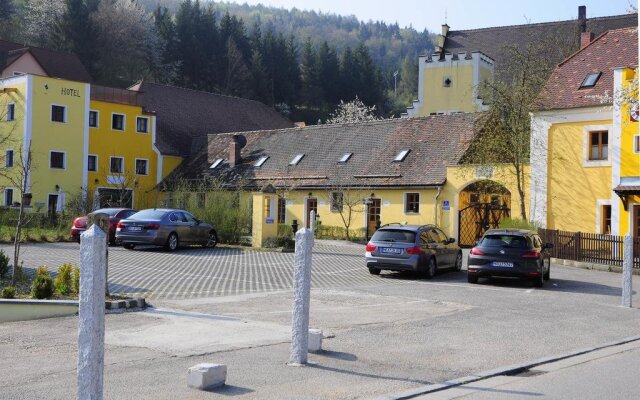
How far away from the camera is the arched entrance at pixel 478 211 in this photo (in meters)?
37.0

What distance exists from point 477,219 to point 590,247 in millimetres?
10772

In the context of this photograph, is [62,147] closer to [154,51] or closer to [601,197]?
[601,197]

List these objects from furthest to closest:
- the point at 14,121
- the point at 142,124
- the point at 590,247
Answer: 1. the point at 142,124
2. the point at 14,121
3. the point at 590,247

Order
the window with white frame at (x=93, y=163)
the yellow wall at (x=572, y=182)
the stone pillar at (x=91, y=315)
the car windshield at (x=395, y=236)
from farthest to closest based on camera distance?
the window with white frame at (x=93, y=163) → the yellow wall at (x=572, y=182) → the car windshield at (x=395, y=236) → the stone pillar at (x=91, y=315)

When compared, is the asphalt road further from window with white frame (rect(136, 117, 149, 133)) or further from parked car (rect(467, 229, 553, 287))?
window with white frame (rect(136, 117, 149, 133))

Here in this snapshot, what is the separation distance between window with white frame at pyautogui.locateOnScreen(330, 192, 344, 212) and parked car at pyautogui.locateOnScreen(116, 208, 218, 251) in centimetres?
1076

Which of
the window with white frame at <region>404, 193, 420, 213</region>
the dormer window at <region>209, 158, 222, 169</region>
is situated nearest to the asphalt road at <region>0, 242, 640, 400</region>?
the window with white frame at <region>404, 193, 420, 213</region>

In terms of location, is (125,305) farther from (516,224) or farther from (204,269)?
(516,224)

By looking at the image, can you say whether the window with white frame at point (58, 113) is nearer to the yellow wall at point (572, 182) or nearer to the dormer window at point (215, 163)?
the dormer window at point (215, 163)

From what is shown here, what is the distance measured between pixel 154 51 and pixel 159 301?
71.1m

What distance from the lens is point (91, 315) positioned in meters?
5.70

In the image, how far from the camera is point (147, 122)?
51938mm

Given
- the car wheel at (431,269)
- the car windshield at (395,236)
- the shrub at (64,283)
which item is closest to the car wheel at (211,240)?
the car windshield at (395,236)

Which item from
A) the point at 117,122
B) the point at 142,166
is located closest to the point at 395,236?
the point at 142,166
